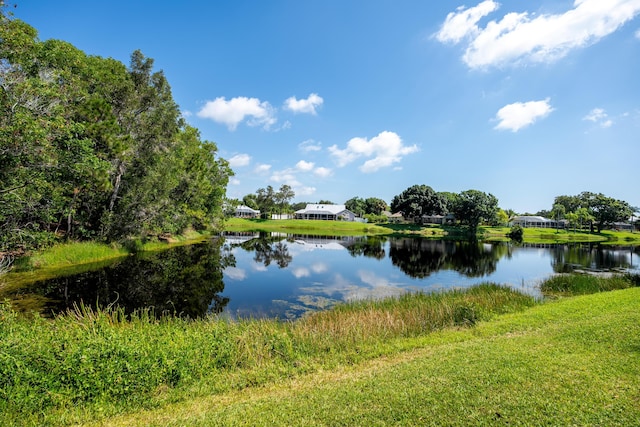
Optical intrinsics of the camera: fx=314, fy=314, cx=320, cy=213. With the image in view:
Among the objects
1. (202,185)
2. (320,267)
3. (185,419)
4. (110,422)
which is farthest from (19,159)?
(202,185)

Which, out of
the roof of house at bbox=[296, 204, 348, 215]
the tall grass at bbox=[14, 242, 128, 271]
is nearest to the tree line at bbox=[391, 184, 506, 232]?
the roof of house at bbox=[296, 204, 348, 215]

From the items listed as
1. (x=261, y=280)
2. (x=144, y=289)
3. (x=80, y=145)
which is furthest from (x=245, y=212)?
(x=80, y=145)

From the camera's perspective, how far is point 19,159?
13719mm

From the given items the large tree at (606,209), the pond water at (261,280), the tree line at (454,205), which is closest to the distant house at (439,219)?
the tree line at (454,205)

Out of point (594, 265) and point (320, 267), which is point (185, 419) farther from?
point (594, 265)

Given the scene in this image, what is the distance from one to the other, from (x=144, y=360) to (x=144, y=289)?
43.2ft

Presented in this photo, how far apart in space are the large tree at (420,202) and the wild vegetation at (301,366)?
274ft

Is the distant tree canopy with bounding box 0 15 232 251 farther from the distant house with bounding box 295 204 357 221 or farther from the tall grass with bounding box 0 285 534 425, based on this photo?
the distant house with bounding box 295 204 357 221

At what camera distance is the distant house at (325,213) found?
10525cm

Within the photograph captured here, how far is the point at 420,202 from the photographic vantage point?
303ft

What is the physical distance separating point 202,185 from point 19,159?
106 ft

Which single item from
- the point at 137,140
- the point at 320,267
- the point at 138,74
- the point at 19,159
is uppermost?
the point at 138,74

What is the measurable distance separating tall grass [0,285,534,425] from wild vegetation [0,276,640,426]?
25 millimetres

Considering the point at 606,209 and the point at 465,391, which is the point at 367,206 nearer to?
the point at 606,209
